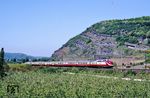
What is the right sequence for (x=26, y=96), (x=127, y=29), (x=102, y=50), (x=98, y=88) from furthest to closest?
(x=127, y=29)
(x=102, y=50)
(x=98, y=88)
(x=26, y=96)

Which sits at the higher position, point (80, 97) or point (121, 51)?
point (121, 51)

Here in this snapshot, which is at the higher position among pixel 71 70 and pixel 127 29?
pixel 127 29

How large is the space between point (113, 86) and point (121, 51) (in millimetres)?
107751

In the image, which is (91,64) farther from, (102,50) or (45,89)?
(102,50)

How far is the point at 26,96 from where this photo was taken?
43.5 m

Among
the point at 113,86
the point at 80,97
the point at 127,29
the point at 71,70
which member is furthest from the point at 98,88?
the point at 127,29

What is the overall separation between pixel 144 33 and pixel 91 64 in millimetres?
86107

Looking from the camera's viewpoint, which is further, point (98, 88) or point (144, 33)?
point (144, 33)

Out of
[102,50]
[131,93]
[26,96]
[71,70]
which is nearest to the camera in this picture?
[26,96]

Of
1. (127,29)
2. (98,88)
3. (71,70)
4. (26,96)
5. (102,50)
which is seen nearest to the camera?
(26,96)

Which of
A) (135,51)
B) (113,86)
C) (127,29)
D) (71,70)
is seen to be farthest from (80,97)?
(127,29)

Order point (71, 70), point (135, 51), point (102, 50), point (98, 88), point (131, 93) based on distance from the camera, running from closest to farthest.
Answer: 1. point (131, 93)
2. point (98, 88)
3. point (71, 70)
4. point (135, 51)
5. point (102, 50)

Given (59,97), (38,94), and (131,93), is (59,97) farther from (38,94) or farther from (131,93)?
(131,93)

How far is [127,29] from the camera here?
642ft
